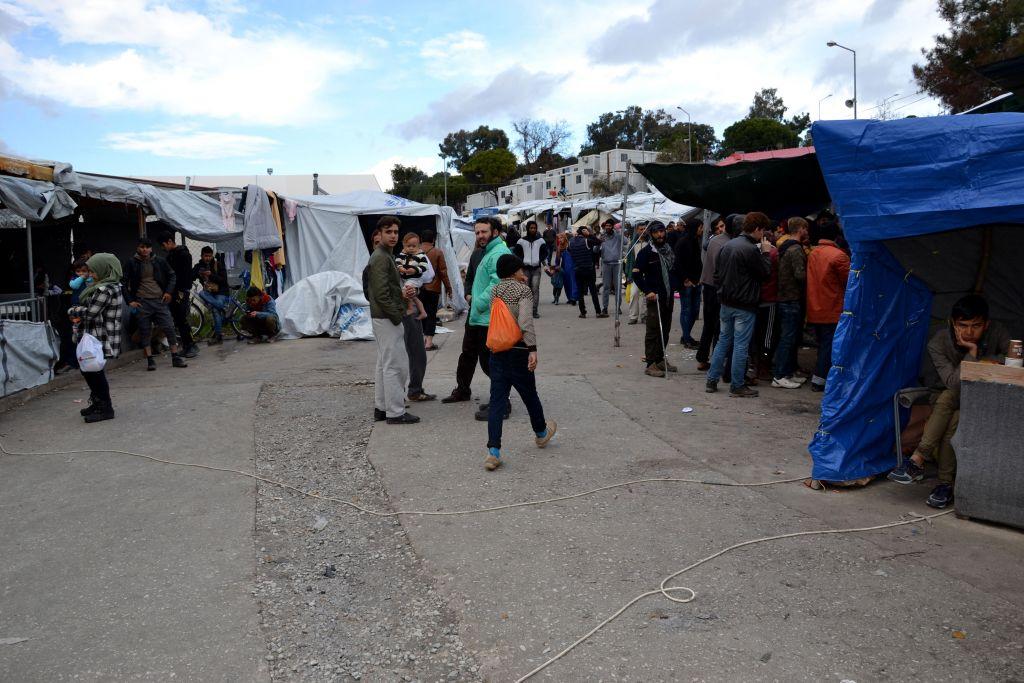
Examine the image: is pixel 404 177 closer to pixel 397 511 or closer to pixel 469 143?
pixel 469 143

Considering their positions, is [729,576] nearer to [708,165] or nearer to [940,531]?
[940,531]

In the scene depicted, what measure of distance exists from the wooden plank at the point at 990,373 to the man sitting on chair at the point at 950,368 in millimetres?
424

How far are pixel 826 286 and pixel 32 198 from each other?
30.5 ft

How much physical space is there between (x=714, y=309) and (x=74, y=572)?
7736mm

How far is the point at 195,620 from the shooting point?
3.81 m

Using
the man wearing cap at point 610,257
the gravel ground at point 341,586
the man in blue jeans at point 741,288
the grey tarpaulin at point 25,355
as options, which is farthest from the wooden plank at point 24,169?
the man wearing cap at point 610,257

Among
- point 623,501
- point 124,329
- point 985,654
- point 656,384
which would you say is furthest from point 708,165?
point 124,329

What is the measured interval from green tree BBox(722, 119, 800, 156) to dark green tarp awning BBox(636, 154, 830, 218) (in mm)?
63579

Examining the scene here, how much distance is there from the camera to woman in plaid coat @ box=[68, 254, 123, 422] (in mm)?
7953

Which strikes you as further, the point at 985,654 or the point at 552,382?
the point at 552,382

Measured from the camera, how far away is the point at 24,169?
962cm

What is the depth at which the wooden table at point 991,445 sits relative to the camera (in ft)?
15.5

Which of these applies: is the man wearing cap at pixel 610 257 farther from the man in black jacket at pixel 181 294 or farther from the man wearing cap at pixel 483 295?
the man in black jacket at pixel 181 294

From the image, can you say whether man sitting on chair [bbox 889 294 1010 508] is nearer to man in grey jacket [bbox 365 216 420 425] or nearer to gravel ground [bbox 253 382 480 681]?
gravel ground [bbox 253 382 480 681]
